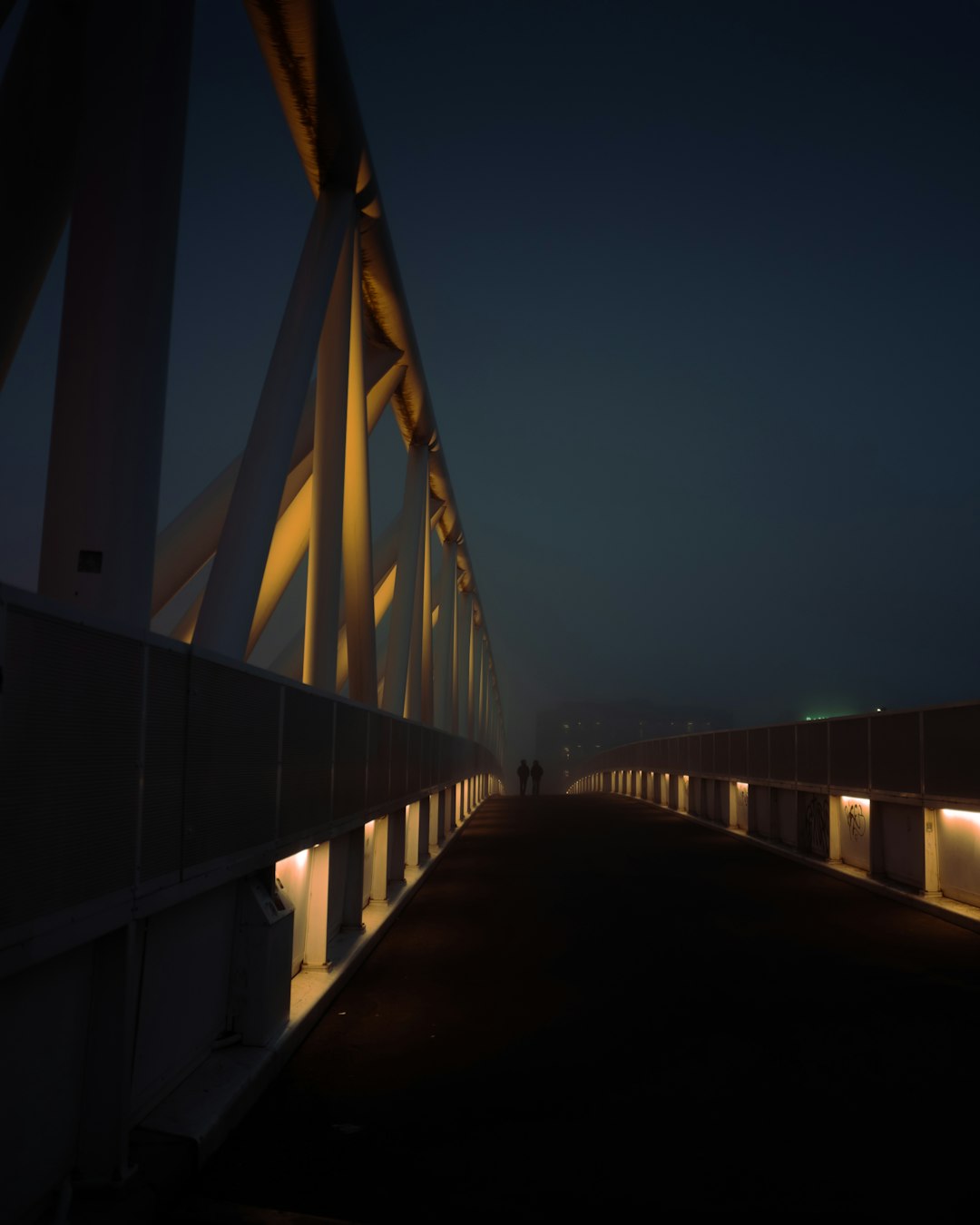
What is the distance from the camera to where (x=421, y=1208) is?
4.80 meters

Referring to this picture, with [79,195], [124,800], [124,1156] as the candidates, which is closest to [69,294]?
[79,195]

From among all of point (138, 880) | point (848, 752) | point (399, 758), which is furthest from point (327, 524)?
point (848, 752)

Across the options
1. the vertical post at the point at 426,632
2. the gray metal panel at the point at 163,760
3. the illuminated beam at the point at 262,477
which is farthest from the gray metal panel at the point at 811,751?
the gray metal panel at the point at 163,760

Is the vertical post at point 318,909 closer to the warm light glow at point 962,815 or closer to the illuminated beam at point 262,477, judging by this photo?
the illuminated beam at point 262,477

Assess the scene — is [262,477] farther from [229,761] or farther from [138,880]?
[138,880]

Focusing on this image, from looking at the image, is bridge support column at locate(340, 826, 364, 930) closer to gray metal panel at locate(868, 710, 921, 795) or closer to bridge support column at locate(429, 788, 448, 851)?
gray metal panel at locate(868, 710, 921, 795)

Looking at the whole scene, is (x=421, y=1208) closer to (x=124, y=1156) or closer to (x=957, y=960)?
(x=124, y=1156)

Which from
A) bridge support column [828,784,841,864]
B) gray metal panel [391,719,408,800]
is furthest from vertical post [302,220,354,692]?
bridge support column [828,784,841,864]

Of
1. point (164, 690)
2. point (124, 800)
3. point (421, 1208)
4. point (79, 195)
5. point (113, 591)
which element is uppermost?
point (79, 195)

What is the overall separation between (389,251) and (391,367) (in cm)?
350

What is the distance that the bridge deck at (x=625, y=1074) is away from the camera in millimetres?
5051

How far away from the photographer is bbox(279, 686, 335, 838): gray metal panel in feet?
25.3

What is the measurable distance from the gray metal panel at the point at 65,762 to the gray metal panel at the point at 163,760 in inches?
5.6

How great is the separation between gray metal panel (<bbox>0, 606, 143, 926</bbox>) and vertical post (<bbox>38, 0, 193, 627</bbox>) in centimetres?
159
